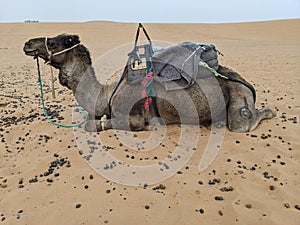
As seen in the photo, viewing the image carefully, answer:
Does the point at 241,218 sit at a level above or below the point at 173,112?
below

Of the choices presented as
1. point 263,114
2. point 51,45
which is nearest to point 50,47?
point 51,45

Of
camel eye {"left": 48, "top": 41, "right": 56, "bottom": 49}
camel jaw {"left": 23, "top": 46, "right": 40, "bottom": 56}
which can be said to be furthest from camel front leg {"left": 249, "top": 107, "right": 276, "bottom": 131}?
camel jaw {"left": 23, "top": 46, "right": 40, "bottom": 56}

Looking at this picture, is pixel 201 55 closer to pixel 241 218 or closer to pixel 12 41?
pixel 241 218

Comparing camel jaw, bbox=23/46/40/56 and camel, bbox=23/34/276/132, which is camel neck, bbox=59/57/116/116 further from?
camel jaw, bbox=23/46/40/56

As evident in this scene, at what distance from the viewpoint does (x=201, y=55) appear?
15.6ft

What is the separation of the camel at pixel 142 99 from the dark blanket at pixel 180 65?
14 centimetres

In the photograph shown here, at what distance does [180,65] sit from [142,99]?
78 cm

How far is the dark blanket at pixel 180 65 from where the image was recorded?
457 centimetres

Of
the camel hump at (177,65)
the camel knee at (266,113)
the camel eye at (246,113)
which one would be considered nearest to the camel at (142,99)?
the camel eye at (246,113)

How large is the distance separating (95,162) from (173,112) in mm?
1547

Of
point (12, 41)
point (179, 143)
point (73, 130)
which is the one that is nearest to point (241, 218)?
point (179, 143)

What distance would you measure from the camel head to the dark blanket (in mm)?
1370

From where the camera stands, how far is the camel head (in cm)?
472

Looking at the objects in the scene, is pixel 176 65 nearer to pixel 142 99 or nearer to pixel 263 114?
pixel 142 99
